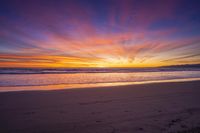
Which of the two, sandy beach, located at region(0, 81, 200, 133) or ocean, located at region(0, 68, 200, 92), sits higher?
ocean, located at region(0, 68, 200, 92)

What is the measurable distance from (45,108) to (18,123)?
144 centimetres

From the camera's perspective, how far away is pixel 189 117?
15.6 ft

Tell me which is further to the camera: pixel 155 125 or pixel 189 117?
pixel 189 117

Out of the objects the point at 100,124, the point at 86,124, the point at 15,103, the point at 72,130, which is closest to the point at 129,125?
the point at 100,124

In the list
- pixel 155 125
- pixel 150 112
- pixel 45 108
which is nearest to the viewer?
pixel 155 125

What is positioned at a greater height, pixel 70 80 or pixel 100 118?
pixel 70 80

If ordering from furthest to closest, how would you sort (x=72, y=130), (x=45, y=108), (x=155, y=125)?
(x=45, y=108), (x=155, y=125), (x=72, y=130)

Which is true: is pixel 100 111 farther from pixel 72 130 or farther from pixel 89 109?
pixel 72 130

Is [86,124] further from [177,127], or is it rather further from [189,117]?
[189,117]

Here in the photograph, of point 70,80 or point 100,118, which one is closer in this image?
point 100,118

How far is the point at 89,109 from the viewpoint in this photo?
5.55 metres

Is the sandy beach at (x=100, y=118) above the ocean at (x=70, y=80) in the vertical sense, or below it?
below

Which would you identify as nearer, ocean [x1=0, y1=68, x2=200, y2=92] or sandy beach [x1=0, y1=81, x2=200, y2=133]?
sandy beach [x1=0, y1=81, x2=200, y2=133]

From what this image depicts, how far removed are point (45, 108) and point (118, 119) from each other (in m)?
2.64
